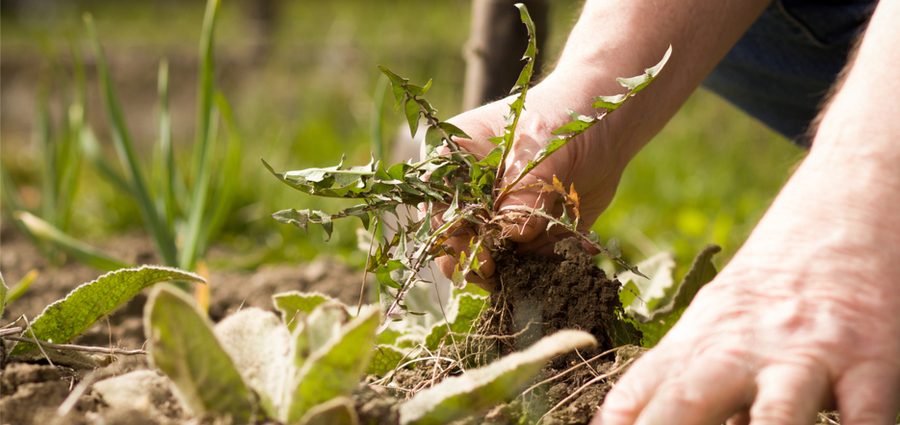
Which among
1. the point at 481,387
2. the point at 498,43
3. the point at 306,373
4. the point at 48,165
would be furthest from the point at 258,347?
the point at 48,165

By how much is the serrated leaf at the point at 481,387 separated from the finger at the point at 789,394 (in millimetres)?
149

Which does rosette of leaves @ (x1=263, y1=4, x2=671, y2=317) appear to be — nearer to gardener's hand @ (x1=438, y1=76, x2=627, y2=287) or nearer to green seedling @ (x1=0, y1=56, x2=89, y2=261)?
gardener's hand @ (x1=438, y1=76, x2=627, y2=287)

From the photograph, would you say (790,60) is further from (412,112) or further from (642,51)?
(412,112)

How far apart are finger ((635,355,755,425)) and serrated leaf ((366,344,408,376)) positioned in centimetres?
48

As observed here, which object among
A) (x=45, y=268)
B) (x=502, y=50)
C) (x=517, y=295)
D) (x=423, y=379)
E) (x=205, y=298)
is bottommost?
(x=45, y=268)

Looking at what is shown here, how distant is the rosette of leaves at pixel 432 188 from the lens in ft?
3.46

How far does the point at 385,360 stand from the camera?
119 centimetres

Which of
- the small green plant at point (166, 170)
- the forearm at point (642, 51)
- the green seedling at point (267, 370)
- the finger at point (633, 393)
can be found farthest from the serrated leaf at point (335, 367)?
the small green plant at point (166, 170)

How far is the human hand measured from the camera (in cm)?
75

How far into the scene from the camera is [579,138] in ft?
4.04

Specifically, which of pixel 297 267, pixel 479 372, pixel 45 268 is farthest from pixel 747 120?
pixel 479 372

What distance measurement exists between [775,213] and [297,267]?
6.56ft

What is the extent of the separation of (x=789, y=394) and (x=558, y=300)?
0.38m

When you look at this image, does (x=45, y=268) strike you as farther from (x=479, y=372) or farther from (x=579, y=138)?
(x=479, y=372)
